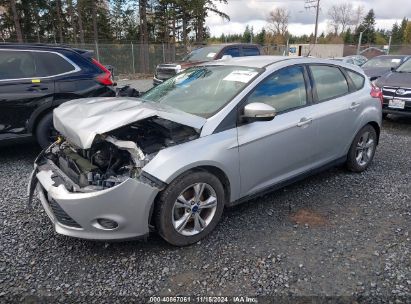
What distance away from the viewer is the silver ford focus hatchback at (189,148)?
110 inches

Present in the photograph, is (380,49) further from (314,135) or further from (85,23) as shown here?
(314,135)

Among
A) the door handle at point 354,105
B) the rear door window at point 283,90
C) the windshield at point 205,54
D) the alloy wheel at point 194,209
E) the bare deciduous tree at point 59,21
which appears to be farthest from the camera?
the bare deciduous tree at point 59,21

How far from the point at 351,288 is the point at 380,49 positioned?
126ft

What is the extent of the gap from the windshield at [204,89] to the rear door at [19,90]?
194cm

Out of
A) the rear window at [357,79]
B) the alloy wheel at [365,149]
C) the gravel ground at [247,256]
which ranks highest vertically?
the rear window at [357,79]

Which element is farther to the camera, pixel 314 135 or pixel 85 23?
pixel 85 23

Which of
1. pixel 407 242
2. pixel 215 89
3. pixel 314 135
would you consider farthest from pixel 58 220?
pixel 407 242

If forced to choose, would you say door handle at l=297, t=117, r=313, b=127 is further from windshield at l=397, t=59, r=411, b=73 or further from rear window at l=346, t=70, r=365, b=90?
windshield at l=397, t=59, r=411, b=73

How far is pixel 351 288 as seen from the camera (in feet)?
8.65

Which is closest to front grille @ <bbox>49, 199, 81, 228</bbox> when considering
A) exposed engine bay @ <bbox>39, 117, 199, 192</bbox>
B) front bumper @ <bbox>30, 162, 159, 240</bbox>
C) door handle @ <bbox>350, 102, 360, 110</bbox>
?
front bumper @ <bbox>30, 162, 159, 240</bbox>

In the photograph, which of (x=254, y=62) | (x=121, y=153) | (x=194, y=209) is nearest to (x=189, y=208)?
(x=194, y=209)

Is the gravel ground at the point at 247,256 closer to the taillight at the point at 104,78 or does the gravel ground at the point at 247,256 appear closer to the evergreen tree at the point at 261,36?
the taillight at the point at 104,78

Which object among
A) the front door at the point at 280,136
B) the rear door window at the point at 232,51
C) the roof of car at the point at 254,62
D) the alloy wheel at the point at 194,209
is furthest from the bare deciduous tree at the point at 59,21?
the alloy wheel at the point at 194,209

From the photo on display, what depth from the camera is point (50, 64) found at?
539cm
